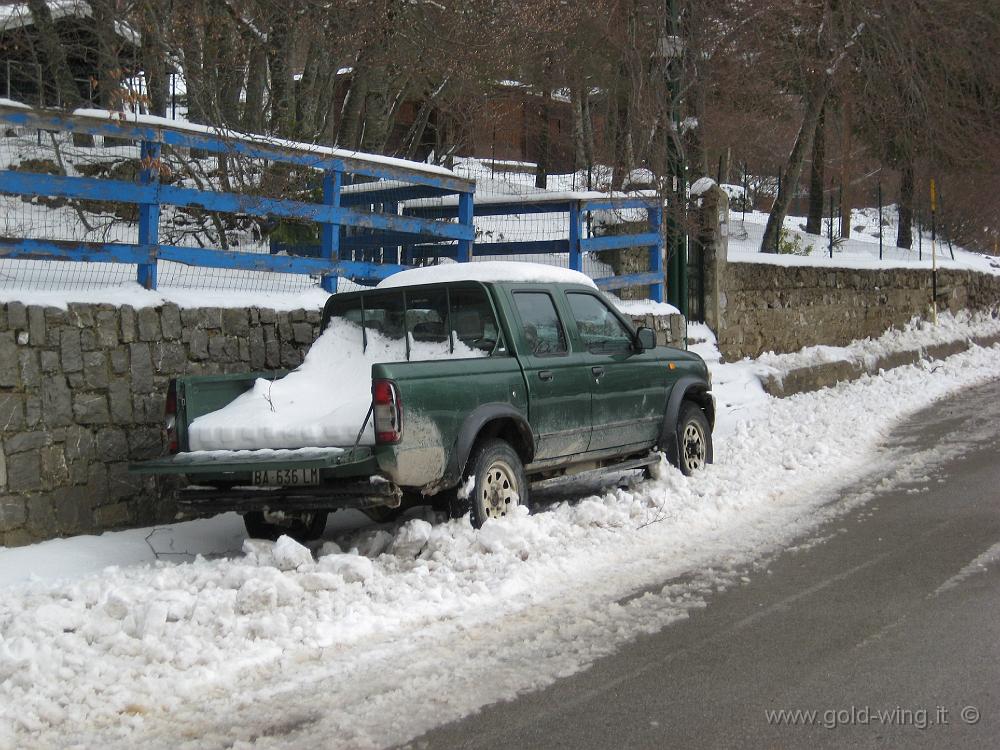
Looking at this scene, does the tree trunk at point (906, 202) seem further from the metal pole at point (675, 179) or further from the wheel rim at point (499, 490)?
the wheel rim at point (499, 490)

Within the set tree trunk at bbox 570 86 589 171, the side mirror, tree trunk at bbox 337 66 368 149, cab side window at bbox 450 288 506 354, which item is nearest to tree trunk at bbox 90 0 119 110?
cab side window at bbox 450 288 506 354

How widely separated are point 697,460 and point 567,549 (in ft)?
10.2

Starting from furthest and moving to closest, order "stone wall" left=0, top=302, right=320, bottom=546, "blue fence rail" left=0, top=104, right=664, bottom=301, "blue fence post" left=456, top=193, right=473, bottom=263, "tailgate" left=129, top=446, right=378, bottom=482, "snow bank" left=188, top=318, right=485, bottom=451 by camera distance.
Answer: "blue fence post" left=456, top=193, right=473, bottom=263 < "blue fence rail" left=0, top=104, right=664, bottom=301 < "stone wall" left=0, top=302, right=320, bottom=546 < "snow bank" left=188, top=318, right=485, bottom=451 < "tailgate" left=129, top=446, right=378, bottom=482

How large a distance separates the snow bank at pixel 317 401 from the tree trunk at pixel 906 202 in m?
22.3

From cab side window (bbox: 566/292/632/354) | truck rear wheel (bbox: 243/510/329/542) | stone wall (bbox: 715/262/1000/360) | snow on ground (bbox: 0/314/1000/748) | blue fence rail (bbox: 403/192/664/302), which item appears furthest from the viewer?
stone wall (bbox: 715/262/1000/360)

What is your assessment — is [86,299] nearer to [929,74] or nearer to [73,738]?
[73,738]

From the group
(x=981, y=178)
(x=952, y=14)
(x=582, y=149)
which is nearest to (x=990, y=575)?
(x=952, y=14)

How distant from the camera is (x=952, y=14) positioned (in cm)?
2191

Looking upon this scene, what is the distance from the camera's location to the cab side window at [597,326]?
8.68 meters

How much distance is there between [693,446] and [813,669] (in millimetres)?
5036

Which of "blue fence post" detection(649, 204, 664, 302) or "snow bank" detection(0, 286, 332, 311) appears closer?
"snow bank" detection(0, 286, 332, 311)

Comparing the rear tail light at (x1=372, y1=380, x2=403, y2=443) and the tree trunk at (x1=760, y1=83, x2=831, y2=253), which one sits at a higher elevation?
the tree trunk at (x1=760, y1=83, x2=831, y2=253)

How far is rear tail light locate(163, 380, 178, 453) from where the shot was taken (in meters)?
7.13

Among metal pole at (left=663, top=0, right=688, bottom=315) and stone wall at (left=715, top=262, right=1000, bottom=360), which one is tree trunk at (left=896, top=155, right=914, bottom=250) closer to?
stone wall at (left=715, top=262, right=1000, bottom=360)
